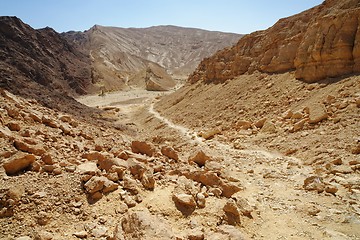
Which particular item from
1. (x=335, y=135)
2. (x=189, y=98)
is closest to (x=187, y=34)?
(x=189, y=98)

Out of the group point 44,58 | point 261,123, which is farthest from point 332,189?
point 44,58

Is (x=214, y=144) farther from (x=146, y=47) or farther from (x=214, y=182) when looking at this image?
(x=146, y=47)

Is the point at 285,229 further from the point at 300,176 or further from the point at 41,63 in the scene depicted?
the point at 41,63

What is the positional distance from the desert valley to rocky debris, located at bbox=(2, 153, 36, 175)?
3 centimetres

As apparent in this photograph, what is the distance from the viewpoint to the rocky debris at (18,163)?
17.3 ft

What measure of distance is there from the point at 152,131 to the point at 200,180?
13.6 m

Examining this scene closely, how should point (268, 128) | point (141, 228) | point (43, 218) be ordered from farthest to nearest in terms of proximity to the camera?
point (268, 128)
point (43, 218)
point (141, 228)

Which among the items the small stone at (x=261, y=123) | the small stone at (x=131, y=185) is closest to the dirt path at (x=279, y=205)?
the small stone at (x=131, y=185)

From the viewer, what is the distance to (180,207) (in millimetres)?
5465

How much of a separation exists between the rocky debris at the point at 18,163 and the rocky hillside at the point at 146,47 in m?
56.1

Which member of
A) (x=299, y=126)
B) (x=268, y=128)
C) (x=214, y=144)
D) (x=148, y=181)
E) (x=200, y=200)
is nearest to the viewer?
(x=200, y=200)

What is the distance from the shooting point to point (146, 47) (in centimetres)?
12600

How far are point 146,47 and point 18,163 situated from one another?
126m

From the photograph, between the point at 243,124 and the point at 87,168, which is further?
the point at 243,124
